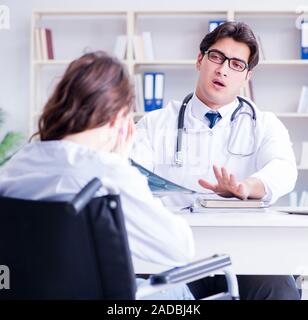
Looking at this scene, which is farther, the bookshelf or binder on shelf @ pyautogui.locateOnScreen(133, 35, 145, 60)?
binder on shelf @ pyautogui.locateOnScreen(133, 35, 145, 60)

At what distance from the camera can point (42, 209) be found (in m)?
0.77

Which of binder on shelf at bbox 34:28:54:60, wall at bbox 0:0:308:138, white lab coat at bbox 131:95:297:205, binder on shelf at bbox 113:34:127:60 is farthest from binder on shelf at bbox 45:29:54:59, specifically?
white lab coat at bbox 131:95:297:205


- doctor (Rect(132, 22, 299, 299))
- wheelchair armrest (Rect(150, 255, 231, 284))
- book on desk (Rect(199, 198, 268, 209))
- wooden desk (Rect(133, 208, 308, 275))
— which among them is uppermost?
doctor (Rect(132, 22, 299, 299))

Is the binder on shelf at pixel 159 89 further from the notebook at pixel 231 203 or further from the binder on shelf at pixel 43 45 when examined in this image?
the notebook at pixel 231 203

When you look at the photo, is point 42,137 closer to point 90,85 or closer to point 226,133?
point 90,85

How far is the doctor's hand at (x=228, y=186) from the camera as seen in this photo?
1.29m

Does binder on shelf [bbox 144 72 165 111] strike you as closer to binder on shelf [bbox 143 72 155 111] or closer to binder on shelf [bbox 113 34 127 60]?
binder on shelf [bbox 143 72 155 111]

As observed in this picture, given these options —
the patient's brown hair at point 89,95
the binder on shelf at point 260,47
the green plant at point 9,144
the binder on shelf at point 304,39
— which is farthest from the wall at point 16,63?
the patient's brown hair at point 89,95

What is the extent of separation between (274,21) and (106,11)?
561 millimetres

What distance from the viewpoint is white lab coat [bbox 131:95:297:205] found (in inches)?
58.1

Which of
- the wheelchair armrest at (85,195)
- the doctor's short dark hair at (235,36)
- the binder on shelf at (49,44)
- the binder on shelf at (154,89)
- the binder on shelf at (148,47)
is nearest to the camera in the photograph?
the wheelchair armrest at (85,195)

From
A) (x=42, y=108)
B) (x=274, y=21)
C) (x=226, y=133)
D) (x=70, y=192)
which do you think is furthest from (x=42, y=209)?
(x=274, y=21)

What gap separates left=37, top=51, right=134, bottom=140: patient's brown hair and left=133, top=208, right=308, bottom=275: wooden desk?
36 centimetres

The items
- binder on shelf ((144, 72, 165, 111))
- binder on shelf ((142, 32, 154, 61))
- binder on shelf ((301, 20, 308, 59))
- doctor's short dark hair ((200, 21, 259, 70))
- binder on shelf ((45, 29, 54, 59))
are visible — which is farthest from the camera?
binder on shelf ((144, 72, 165, 111))
